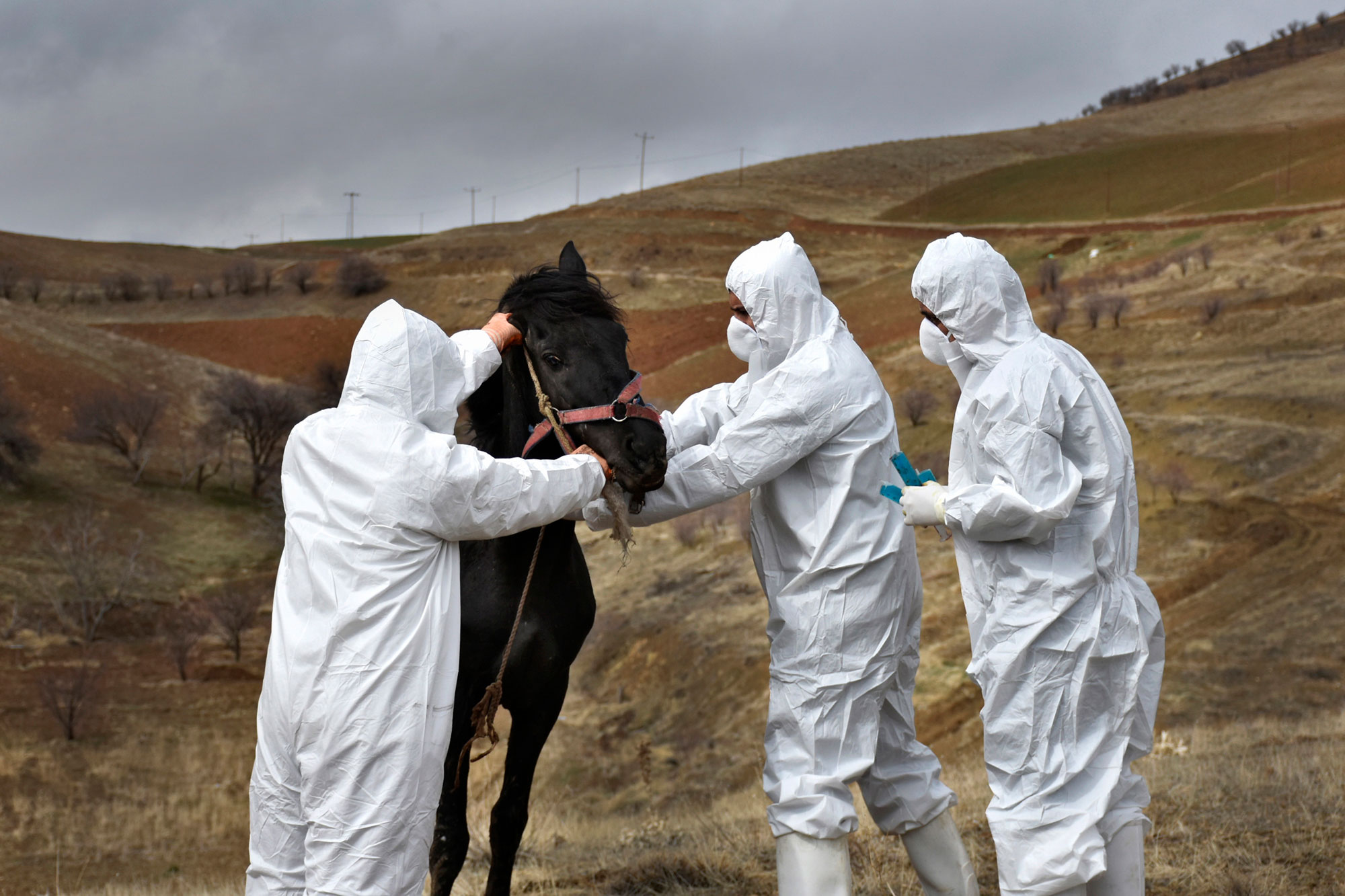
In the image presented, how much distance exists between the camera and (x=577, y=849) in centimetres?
676

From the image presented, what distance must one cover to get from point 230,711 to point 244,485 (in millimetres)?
12523

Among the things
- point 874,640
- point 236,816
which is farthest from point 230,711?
point 874,640

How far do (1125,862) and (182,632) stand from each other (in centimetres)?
1731

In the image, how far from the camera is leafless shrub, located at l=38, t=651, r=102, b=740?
574 inches

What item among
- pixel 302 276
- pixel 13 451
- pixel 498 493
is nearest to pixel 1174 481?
pixel 498 493

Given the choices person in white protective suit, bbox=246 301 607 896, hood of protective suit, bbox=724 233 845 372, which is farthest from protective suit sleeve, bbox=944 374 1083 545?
person in white protective suit, bbox=246 301 607 896

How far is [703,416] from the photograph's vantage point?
4555 mm

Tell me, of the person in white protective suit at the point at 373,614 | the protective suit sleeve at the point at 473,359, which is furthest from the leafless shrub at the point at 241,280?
the person in white protective suit at the point at 373,614

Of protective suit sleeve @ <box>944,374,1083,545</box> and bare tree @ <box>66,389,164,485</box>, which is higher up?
protective suit sleeve @ <box>944,374,1083,545</box>

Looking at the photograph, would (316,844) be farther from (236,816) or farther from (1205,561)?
(1205,561)

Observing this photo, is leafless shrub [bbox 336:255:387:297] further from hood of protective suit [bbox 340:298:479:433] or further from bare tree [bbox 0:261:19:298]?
hood of protective suit [bbox 340:298:479:433]

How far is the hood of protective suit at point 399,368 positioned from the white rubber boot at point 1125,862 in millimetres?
2636

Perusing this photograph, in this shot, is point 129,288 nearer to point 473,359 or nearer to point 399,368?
point 473,359

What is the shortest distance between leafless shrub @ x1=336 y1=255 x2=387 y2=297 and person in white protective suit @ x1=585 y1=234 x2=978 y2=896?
48.1 metres
